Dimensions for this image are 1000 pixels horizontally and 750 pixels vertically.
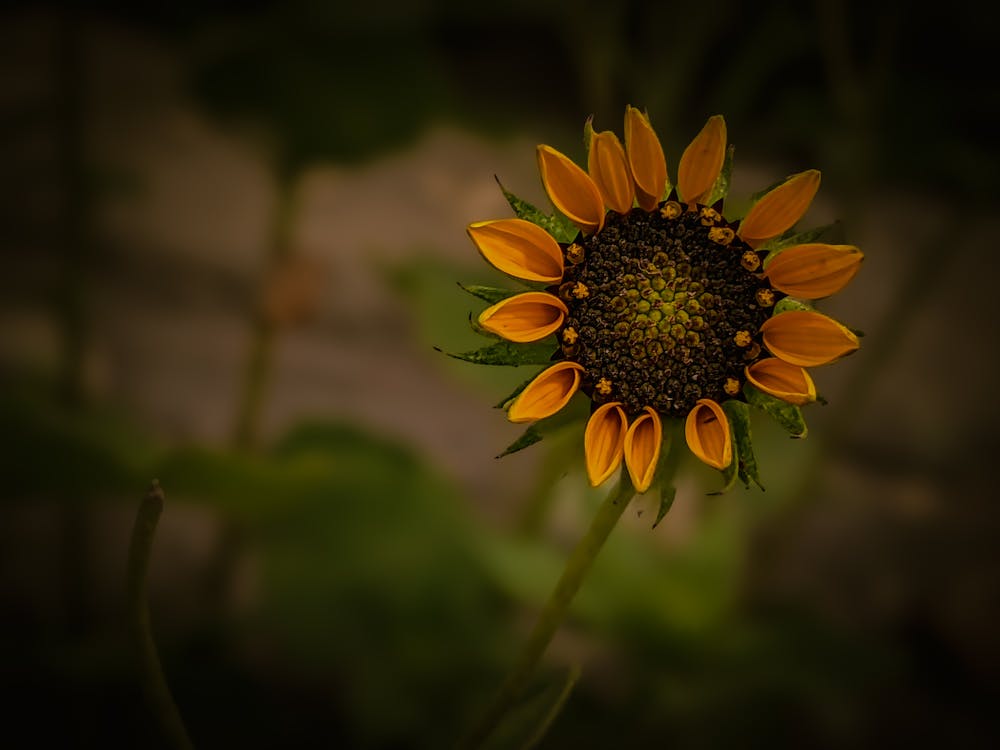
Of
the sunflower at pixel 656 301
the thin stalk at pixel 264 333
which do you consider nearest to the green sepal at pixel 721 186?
the sunflower at pixel 656 301

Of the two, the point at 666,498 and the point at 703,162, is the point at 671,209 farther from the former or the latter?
the point at 666,498

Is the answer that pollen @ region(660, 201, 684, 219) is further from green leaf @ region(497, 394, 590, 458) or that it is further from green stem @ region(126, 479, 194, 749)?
green stem @ region(126, 479, 194, 749)

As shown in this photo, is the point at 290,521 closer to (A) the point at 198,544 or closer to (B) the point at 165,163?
(A) the point at 198,544

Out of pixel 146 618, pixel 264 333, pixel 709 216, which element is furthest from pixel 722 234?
pixel 264 333

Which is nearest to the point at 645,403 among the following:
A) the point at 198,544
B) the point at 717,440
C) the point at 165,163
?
the point at 717,440

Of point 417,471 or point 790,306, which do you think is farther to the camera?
point 417,471

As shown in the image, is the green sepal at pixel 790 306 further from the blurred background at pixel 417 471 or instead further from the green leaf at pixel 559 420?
the blurred background at pixel 417 471

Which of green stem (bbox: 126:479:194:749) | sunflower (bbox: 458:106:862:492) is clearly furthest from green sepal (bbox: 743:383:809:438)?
green stem (bbox: 126:479:194:749)
